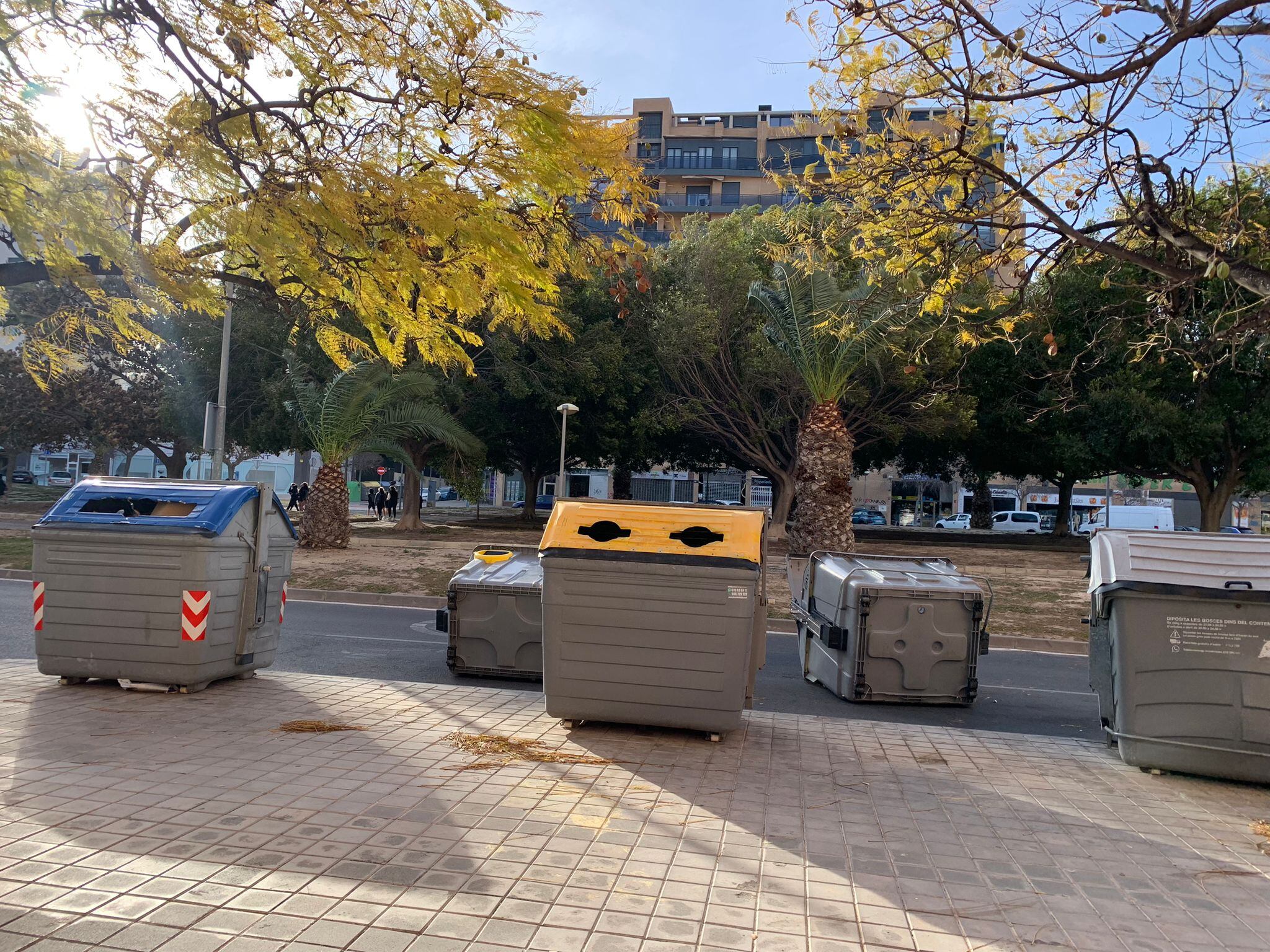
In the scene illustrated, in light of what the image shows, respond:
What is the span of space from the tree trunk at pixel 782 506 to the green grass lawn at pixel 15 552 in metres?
18.0

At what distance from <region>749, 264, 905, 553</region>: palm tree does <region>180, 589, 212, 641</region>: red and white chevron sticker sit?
565 inches

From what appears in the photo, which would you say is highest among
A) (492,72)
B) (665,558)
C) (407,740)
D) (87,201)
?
(492,72)

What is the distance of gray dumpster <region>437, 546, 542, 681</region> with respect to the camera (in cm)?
867

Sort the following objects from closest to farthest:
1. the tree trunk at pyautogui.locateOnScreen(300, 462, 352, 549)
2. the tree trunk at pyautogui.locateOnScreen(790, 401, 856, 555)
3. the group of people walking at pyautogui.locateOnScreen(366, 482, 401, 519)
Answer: the tree trunk at pyautogui.locateOnScreen(300, 462, 352, 549), the tree trunk at pyautogui.locateOnScreen(790, 401, 856, 555), the group of people walking at pyautogui.locateOnScreen(366, 482, 401, 519)

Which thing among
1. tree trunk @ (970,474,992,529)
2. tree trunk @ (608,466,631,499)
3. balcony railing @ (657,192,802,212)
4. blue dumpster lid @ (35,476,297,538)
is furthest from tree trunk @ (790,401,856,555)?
balcony railing @ (657,192,802,212)

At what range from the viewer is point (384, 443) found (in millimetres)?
22328

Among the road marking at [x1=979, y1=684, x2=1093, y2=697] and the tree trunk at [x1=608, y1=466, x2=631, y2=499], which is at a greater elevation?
the tree trunk at [x1=608, y1=466, x2=631, y2=499]

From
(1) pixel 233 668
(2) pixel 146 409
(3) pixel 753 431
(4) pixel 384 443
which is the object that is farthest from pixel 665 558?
(2) pixel 146 409

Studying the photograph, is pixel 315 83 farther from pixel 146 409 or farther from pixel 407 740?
pixel 146 409

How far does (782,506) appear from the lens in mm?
29141

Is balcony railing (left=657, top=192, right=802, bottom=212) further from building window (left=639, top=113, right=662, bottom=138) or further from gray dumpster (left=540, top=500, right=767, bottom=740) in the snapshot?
gray dumpster (left=540, top=500, right=767, bottom=740)

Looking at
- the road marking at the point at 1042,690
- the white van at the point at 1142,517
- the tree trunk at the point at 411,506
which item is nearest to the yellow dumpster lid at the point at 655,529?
the road marking at the point at 1042,690

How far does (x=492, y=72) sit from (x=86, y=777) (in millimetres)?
4638

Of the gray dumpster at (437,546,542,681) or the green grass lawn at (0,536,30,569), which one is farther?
the green grass lawn at (0,536,30,569)
